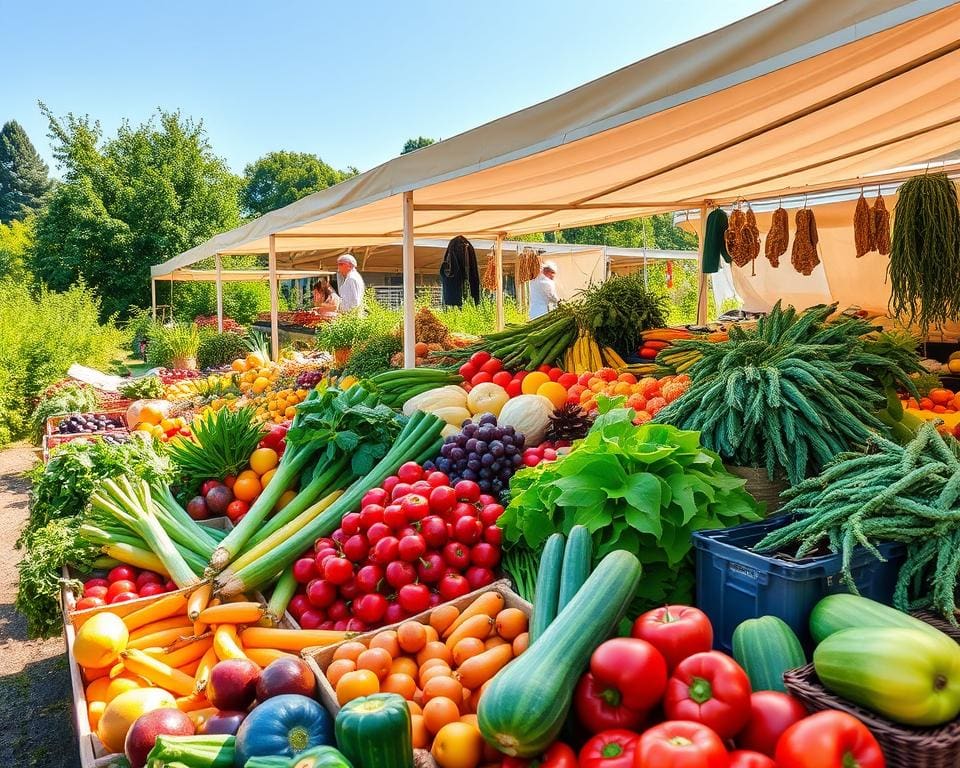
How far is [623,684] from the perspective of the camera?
60.6 inches

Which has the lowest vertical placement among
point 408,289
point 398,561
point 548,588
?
point 398,561

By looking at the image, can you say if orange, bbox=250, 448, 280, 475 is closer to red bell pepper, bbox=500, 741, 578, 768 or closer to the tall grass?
red bell pepper, bbox=500, 741, 578, 768

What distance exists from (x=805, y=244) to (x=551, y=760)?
291 inches

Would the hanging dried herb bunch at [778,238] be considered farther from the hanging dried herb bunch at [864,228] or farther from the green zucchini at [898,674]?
the green zucchini at [898,674]

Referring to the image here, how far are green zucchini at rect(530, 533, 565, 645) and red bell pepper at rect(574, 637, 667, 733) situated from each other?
349 mm

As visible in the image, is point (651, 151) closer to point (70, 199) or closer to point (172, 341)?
point (172, 341)

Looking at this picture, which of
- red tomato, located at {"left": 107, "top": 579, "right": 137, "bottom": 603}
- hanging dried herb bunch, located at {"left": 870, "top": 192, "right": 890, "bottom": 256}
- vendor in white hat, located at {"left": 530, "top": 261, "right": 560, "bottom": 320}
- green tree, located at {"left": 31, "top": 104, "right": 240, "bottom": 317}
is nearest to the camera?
red tomato, located at {"left": 107, "top": 579, "right": 137, "bottom": 603}

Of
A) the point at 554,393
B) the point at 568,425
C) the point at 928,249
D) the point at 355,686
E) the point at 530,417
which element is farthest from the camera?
the point at 928,249

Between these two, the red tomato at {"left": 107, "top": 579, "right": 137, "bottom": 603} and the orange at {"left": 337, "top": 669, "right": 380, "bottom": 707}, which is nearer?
the orange at {"left": 337, "top": 669, "right": 380, "bottom": 707}

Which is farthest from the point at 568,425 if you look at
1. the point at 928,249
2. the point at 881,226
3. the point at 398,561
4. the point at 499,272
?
the point at 499,272

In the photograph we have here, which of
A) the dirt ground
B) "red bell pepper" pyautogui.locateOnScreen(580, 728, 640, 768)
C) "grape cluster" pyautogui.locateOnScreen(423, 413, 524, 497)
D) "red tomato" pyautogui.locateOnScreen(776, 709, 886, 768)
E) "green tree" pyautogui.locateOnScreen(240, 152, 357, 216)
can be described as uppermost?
"green tree" pyautogui.locateOnScreen(240, 152, 357, 216)

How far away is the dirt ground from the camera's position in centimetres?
310

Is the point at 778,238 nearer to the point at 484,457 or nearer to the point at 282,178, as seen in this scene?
the point at 484,457

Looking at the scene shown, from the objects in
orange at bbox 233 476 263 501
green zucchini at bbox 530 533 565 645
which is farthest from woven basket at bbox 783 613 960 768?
orange at bbox 233 476 263 501
